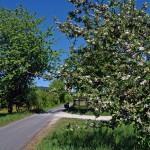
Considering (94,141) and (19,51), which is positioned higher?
(19,51)

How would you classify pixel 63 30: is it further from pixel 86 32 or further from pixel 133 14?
pixel 133 14

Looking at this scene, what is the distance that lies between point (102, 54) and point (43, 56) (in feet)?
110

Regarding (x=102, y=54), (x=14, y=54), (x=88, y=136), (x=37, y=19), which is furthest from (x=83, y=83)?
(x=37, y=19)

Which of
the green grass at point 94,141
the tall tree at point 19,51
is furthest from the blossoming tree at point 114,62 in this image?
the tall tree at point 19,51

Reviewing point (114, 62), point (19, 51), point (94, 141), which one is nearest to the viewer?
point (114, 62)

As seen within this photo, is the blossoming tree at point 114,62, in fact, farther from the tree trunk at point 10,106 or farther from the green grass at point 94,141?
the tree trunk at point 10,106

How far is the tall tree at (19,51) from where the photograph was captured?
42188 millimetres

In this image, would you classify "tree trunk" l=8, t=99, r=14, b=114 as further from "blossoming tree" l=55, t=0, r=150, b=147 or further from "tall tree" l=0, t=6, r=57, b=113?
"blossoming tree" l=55, t=0, r=150, b=147

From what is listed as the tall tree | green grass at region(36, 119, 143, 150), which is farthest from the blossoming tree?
the tall tree

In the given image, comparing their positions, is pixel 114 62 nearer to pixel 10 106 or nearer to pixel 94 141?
pixel 94 141

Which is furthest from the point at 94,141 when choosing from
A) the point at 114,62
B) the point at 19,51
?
the point at 19,51

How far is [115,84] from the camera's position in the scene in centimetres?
938

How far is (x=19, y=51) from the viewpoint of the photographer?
4309cm

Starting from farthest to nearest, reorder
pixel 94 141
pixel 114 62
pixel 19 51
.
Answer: pixel 19 51 < pixel 94 141 < pixel 114 62
